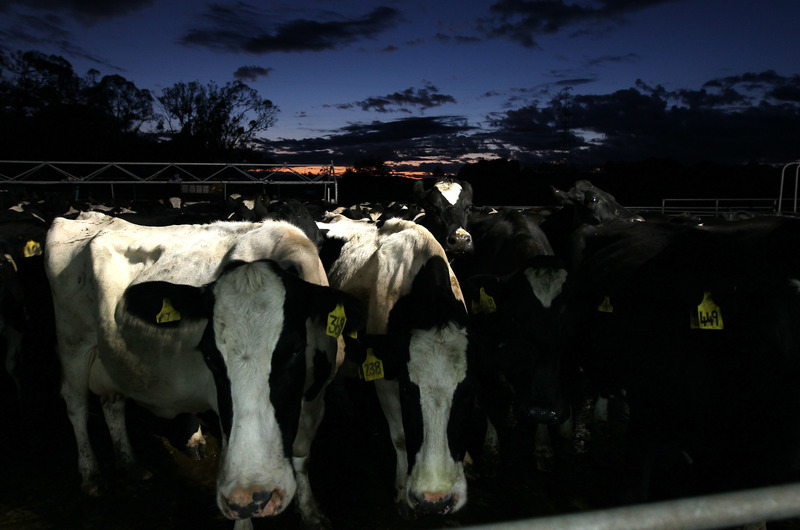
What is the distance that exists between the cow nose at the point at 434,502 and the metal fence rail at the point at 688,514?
1895mm

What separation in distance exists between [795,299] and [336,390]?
Answer: 3.39 meters

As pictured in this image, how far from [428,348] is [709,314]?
1.65 m

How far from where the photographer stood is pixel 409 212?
8766 millimetres

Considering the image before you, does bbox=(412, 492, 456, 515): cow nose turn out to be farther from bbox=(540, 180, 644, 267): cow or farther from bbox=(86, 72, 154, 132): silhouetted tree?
bbox=(86, 72, 154, 132): silhouetted tree

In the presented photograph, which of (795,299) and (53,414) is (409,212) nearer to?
(53,414)

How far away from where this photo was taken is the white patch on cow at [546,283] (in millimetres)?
3844

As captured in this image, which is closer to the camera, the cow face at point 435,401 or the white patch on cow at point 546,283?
the cow face at point 435,401

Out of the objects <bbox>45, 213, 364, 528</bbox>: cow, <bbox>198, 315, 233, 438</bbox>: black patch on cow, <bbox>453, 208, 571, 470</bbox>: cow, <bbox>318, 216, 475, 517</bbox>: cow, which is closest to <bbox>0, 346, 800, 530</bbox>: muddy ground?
<bbox>45, 213, 364, 528</bbox>: cow

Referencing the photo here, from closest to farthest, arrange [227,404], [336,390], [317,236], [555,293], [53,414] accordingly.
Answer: [227,404], [555,293], [336,390], [53,414], [317,236]

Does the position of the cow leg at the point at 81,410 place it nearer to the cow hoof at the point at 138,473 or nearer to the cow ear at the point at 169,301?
the cow hoof at the point at 138,473

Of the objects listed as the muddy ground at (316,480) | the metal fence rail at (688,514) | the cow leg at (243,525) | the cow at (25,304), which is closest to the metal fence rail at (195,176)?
the cow at (25,304)

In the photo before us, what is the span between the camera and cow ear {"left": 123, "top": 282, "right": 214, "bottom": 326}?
282 cm

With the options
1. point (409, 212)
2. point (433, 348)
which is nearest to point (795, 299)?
point (433, 348)

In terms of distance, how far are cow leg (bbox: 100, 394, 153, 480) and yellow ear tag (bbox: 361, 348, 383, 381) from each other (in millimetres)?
2164
